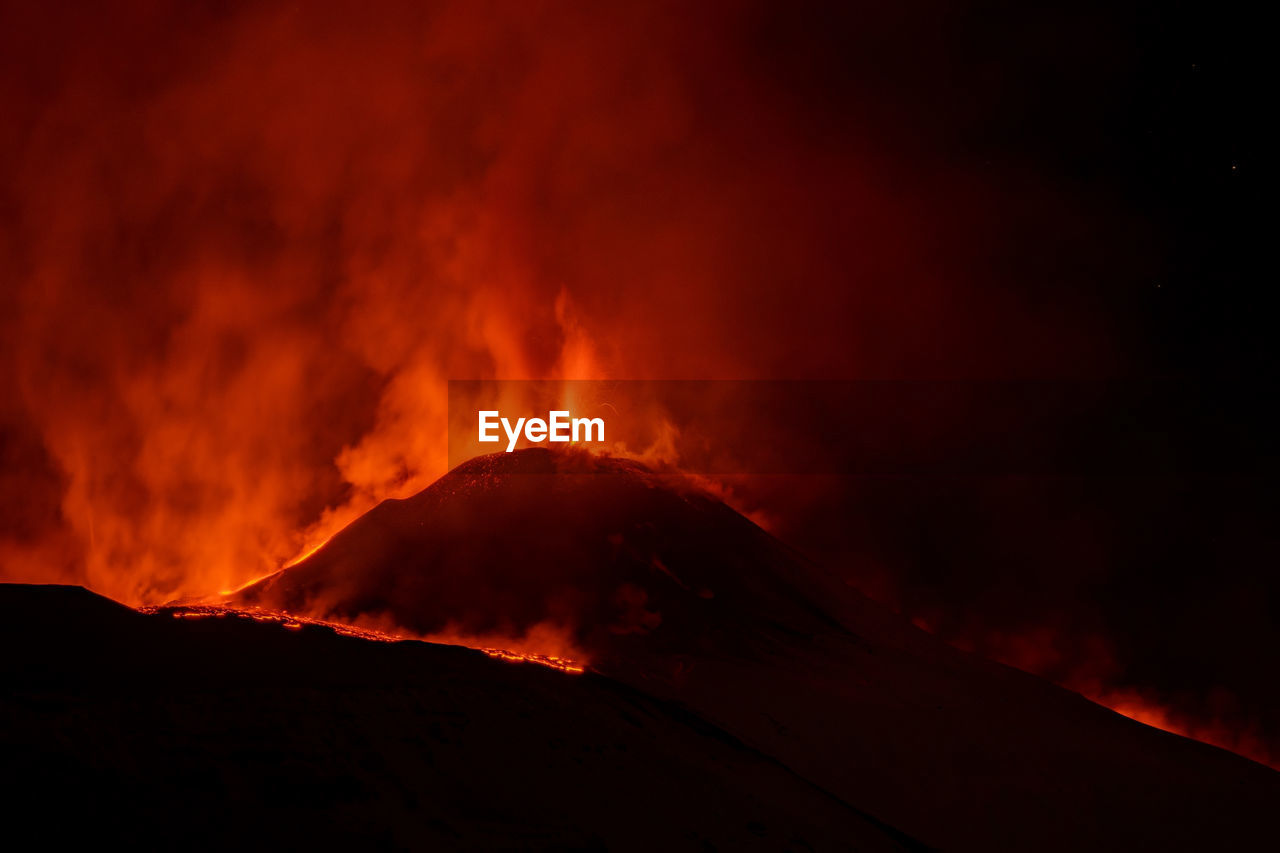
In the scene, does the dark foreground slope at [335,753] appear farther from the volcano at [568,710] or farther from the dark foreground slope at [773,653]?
the dark foreground slope at [773,653]

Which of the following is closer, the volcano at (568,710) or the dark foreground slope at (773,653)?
the volcano at (568,710)

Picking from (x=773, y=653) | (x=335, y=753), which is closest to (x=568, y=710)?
(x=335, y=753)

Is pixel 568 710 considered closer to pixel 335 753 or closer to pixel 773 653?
pixel 335 753

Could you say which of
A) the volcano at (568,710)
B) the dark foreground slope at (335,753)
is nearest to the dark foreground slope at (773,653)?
the volcano at (568,710)

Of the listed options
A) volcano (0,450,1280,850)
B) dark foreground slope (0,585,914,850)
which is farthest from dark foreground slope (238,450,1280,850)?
dark foreground slope (0,585,914,850)

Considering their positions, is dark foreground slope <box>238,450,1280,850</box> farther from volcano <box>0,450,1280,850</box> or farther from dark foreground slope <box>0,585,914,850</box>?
dark foreground slope <box>0,585,914,850</box>
